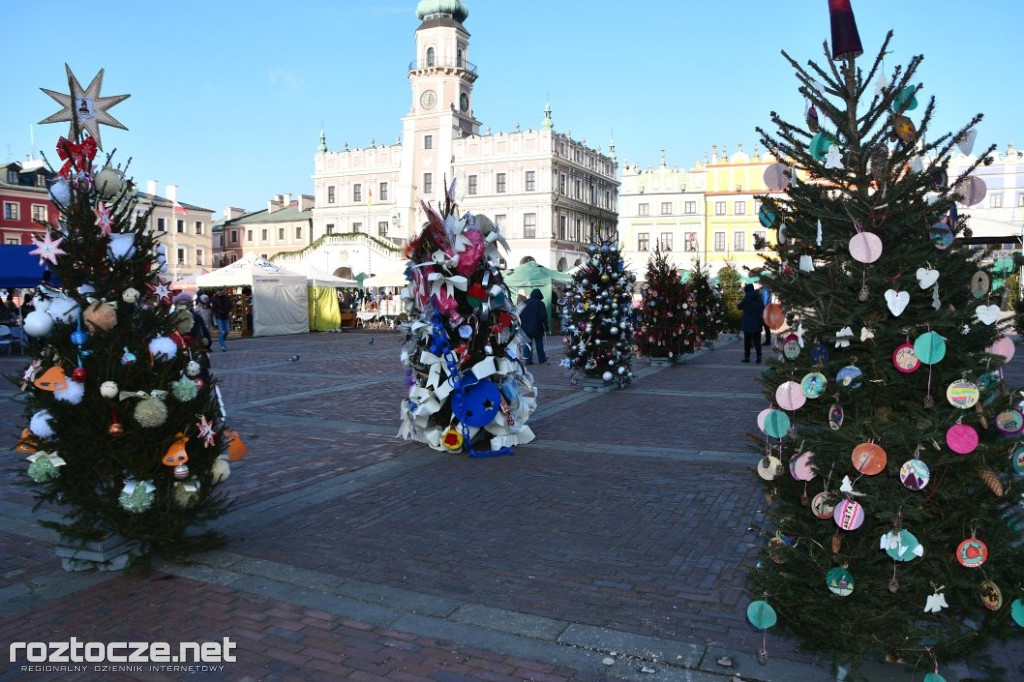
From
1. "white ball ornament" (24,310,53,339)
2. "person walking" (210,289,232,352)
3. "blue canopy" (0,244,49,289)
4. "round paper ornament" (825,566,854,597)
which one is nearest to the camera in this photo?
"round paper ornament" (825,566,854,597)

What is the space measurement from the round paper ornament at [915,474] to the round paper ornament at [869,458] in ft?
0.25

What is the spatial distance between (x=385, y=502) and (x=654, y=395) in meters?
7.29

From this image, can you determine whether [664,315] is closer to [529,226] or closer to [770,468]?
[770,468]

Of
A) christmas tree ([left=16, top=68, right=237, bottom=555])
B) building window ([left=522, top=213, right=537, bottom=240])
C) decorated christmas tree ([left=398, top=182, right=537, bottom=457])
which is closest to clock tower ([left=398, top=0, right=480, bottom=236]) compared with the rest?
building window ([left=522, top=213, right=537, bottom=240])

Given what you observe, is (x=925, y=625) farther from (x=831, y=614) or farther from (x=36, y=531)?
(x=36, y=531)

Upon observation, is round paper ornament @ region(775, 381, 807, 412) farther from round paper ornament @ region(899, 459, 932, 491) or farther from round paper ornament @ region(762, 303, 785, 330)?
round paper ornament @ region(899, 459, 932, 491)

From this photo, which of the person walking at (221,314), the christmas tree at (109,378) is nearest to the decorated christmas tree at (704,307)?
the person walking at (221,314)

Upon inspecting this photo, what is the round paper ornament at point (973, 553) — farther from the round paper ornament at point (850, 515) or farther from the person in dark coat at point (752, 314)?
the person in dark coat at point (752, 314)

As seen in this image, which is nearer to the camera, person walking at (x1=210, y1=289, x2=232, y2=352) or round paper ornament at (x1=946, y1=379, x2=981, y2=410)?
round paper ornament at (x1=946, y1=379, x2=981, y2=410)

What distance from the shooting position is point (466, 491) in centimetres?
657

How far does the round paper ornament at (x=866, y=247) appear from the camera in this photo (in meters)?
3.00

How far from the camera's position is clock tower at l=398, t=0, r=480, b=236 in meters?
62.9

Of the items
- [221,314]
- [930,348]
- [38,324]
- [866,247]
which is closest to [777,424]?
[930,348]

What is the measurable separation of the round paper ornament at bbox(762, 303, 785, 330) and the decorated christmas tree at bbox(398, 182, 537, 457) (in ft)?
15.4
